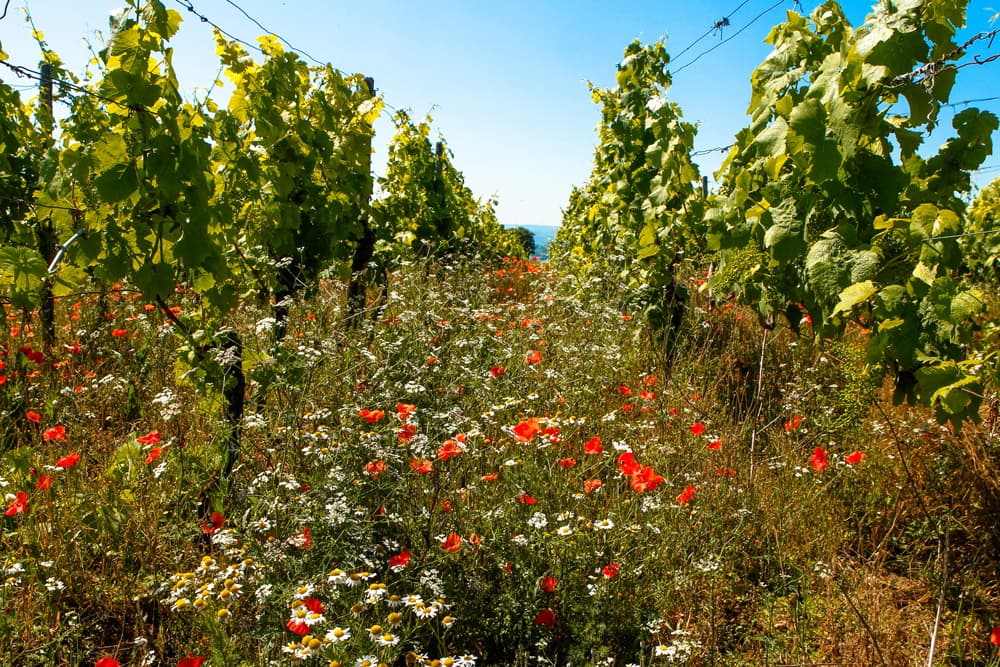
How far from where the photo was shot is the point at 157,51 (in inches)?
76.9

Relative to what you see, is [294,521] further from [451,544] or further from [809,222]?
[809,222]

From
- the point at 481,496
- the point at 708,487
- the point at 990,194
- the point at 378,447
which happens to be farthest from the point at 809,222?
the point at 990,194

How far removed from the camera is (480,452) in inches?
95.2

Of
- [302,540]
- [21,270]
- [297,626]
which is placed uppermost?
[21,270]

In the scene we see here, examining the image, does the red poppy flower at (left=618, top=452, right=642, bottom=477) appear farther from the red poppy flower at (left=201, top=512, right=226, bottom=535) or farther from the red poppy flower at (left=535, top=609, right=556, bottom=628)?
the red poppy flower at (left=201, top=512, right=226, bottom=535)

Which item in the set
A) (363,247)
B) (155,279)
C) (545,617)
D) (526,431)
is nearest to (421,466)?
(526,431)

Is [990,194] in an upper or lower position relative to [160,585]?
upper

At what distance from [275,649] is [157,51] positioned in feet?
6.10

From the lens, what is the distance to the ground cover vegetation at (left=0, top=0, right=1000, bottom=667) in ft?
5.94

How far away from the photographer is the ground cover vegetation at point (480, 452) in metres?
1.81

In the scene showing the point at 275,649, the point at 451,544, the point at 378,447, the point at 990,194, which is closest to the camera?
the point at 275,649

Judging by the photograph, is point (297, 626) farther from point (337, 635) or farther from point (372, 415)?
point (372, 415)

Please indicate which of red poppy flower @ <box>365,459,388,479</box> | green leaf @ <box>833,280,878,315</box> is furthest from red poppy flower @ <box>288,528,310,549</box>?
green leaf @ <box>833,280,878,315</box>

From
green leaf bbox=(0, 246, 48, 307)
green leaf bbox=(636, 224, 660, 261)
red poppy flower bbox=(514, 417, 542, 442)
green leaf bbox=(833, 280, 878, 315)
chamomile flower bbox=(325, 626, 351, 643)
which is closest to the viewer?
chamomile flower bbox=(325, 626, 351, 643)
